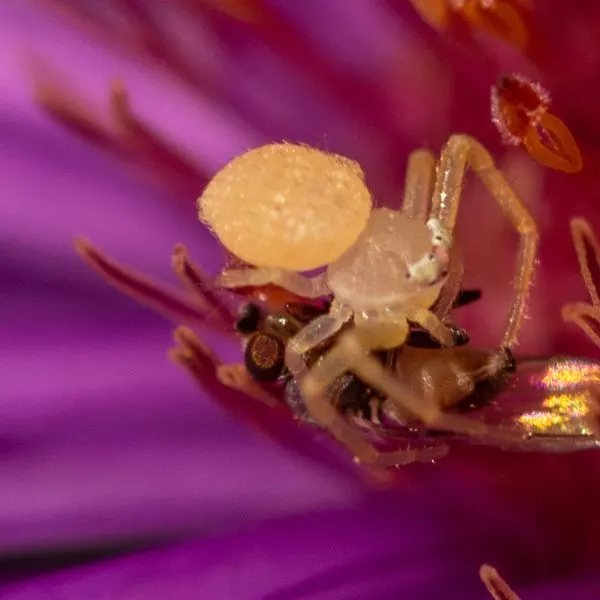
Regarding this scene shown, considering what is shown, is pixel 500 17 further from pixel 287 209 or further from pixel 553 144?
pixel 287 209

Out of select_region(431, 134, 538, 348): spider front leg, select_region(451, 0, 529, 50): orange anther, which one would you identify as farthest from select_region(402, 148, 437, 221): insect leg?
select_region(451, 0, 529, 50): orange anther

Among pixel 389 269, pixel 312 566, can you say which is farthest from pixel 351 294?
pixel 312 566

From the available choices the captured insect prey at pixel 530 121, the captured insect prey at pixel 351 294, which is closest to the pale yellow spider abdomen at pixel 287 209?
the captured insect prey at pixel 351 294

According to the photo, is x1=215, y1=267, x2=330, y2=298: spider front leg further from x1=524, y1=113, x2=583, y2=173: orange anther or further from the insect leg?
x1=524, y1=113, x2=583, y2=173: orange anther

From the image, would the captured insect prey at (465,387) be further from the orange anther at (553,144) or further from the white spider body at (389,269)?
the orange anther at (553,144)

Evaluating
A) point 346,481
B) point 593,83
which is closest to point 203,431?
point 346,481

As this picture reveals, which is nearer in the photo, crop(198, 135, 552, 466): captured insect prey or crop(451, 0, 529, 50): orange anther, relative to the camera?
crop(198, 135, 552, 466): captured insect prey

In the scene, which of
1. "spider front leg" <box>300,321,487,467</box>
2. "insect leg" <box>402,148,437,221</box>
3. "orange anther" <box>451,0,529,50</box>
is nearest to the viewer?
"spider front leg" <box>300,321,487,467</box>

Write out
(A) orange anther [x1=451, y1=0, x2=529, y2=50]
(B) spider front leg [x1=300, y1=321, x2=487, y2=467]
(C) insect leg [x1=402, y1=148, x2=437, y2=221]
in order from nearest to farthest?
(B) spider front leg [x1=300, y1=321, x2=487, y2=467], (C) insect leg [x1=402, y1=148, x2=437, y2=221], (A) orange anther [x1=451, y1=0, x2=529, y2=50]
